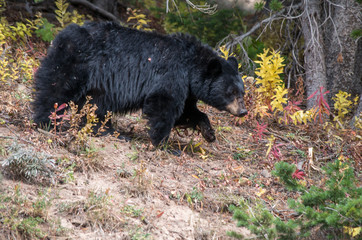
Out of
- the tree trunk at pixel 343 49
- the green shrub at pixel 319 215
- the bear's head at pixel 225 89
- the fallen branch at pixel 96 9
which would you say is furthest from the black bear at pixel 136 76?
the fallen branch at pixel 96 9

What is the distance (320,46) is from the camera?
6727 millimetres

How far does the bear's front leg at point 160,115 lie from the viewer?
4.87m

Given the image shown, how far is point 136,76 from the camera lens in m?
5.05

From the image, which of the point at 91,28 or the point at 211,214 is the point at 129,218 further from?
the point at 91,28

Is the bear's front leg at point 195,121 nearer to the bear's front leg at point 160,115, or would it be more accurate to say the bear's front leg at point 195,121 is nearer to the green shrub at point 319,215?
the bear's front leg at point 160,115

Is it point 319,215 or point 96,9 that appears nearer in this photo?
point 319,215

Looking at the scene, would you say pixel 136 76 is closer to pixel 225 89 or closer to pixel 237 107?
pixel 225 89

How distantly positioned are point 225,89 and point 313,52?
235 cm

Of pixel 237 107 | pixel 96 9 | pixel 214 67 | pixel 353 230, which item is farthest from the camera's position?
pixel 96 9

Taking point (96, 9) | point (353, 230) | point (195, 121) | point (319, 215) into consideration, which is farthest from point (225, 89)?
point (96, 9)

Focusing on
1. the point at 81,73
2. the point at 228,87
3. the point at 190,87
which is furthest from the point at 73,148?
the point at 228,87

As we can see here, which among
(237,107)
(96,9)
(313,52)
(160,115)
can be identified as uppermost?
(313,52)

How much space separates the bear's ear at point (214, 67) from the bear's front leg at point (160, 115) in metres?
0.68

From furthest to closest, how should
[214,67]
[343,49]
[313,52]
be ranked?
1. [343,49]
2. [313,52]
3. [214,67]
